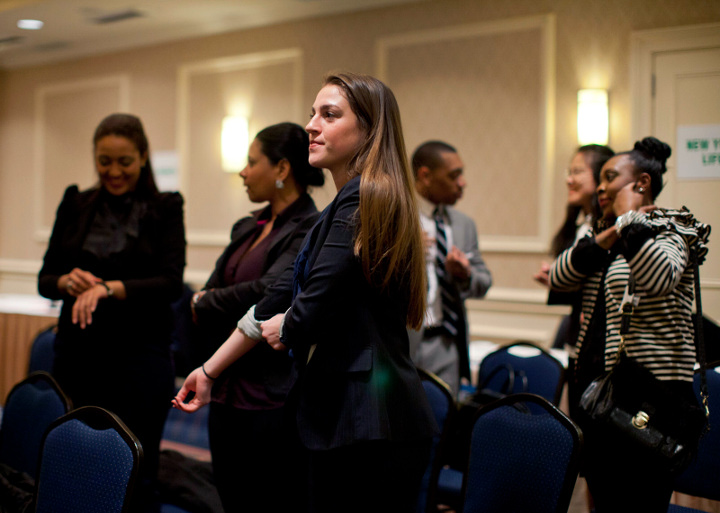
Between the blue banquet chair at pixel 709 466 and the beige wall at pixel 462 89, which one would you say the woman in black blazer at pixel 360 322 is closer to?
the blue banquet chair at pixel 709 466

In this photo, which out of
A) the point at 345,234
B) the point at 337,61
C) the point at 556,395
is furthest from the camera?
the point at 337,61

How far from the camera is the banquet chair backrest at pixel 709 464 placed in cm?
197

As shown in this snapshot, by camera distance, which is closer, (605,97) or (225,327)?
(225,327)

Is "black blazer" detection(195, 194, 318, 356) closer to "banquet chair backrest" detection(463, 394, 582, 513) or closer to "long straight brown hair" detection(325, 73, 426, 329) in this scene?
"long straight brown hair" detection(325, 73, 426, 329)

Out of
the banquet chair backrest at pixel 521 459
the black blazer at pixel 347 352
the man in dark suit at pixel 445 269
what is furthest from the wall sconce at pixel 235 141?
the black blazer at pixel 347 352

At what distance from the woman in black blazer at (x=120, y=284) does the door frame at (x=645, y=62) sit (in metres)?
2.68

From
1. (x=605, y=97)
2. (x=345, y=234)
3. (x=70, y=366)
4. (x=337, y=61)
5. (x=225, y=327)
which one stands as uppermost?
(x=337, y=61)

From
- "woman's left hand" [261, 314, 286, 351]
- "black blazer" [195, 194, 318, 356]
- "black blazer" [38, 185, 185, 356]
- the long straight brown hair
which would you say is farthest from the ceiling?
"woman's left hand" [261, 314, 286, 351]

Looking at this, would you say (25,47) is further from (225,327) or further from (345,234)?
(345,234)

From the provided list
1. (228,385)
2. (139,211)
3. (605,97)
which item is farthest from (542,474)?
(605,97)

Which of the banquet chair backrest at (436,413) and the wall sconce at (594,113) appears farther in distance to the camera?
the wall sconce at (594,113)

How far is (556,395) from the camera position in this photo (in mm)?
2438

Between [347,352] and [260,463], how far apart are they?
25.5 inches

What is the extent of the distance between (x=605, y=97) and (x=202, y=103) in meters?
3.16
